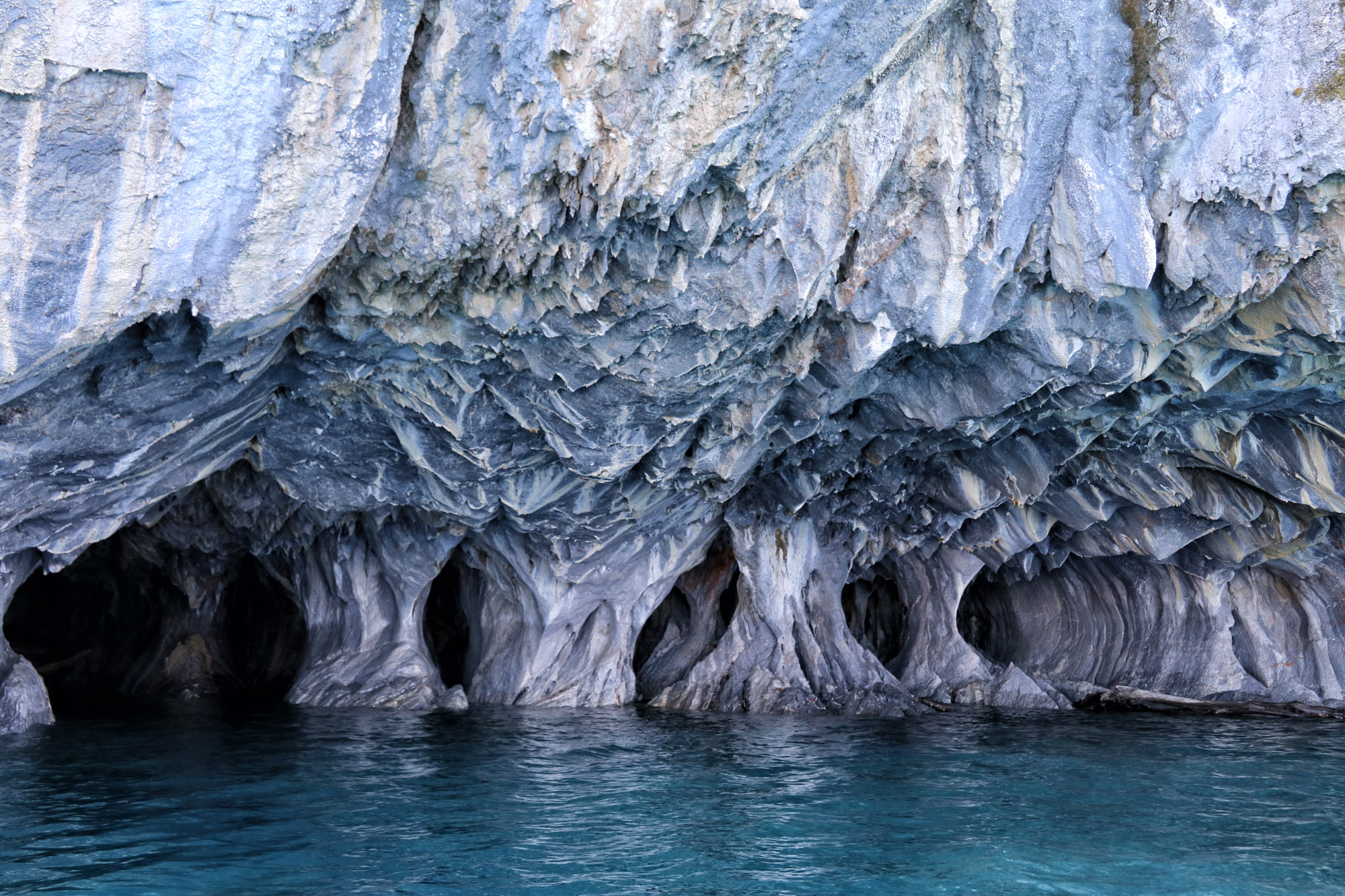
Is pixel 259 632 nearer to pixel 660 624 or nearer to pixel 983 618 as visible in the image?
pixel 660 624

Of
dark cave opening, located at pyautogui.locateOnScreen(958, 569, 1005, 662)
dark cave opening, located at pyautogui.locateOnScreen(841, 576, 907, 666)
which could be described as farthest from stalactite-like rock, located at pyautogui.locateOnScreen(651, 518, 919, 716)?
dark cave opening, located at pyautogui.locateOnScreen(958, 569, 1005, 662)

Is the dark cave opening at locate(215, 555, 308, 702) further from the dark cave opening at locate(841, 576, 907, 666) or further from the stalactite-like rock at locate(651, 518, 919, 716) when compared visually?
the dark cave opening at locate(841, 576, 907, 666)

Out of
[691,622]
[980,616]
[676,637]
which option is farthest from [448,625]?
[980,616]

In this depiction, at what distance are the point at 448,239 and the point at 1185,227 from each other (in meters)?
6.67

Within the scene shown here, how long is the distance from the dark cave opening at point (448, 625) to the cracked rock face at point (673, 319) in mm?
1444

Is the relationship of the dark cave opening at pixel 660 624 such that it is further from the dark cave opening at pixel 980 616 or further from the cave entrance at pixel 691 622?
the dark cave opening at pixel 980 616

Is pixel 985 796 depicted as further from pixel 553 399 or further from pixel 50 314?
pixel 50 314

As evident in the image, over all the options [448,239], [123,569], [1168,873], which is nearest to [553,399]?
[448,239]

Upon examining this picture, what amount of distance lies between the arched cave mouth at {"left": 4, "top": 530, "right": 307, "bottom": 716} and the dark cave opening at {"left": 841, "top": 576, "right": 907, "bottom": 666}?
11.0 m

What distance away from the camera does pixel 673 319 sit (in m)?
10.8

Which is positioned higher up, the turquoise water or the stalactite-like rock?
the stalactite-like rock

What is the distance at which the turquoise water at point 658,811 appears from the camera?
6.69 meters

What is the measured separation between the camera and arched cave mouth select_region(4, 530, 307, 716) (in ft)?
62.9

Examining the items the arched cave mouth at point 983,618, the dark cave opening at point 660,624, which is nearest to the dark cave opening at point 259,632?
the dark cave opening at point 660,624
